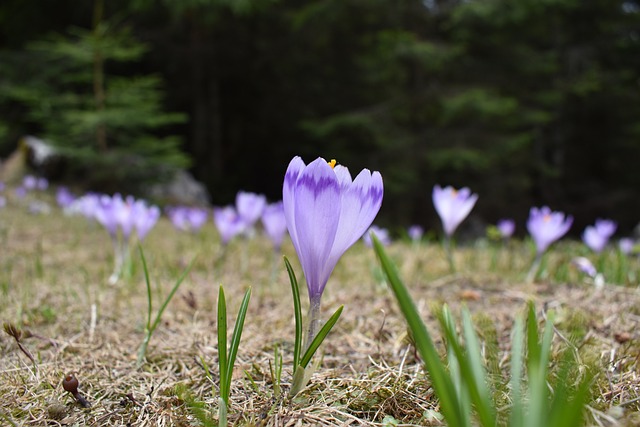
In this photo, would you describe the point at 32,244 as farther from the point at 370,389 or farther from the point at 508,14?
the point at 508,14

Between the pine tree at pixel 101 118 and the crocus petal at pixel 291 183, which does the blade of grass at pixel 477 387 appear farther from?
the pine tree at pixel 101 118

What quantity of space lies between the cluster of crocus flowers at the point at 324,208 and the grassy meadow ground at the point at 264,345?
24 cm

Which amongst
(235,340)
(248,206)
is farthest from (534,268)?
(235,340)

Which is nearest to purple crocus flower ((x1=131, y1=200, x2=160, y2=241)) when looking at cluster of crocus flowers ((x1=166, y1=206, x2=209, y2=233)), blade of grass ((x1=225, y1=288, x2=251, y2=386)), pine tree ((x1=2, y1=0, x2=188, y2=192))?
cluster of crocus flowers ((x1=166, y1=206, x2=209, y2=233))

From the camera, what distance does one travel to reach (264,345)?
3.95 feet

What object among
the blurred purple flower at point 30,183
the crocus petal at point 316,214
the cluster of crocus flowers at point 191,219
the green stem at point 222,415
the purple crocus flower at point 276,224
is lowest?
the blurred purple flower at point 30,183

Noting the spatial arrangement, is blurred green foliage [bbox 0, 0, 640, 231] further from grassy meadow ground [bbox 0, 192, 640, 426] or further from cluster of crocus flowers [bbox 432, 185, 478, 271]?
cluster of crocus flowers [bbox 432, 185, 478, 271]

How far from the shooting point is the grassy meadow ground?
2.74ft

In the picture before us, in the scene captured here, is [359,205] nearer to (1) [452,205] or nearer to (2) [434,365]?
Answer: (2) [434,365]

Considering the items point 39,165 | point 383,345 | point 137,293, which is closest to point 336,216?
point 383,345

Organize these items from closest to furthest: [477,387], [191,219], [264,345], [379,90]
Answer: [477,387], [264,345], [191,219], [379,90]

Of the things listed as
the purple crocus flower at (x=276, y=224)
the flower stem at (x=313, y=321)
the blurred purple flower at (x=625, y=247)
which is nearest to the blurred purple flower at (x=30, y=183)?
the purple crocus flower at (x=276, y=224)

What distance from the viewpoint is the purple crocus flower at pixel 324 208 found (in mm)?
750

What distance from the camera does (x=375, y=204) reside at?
2.57 feet
